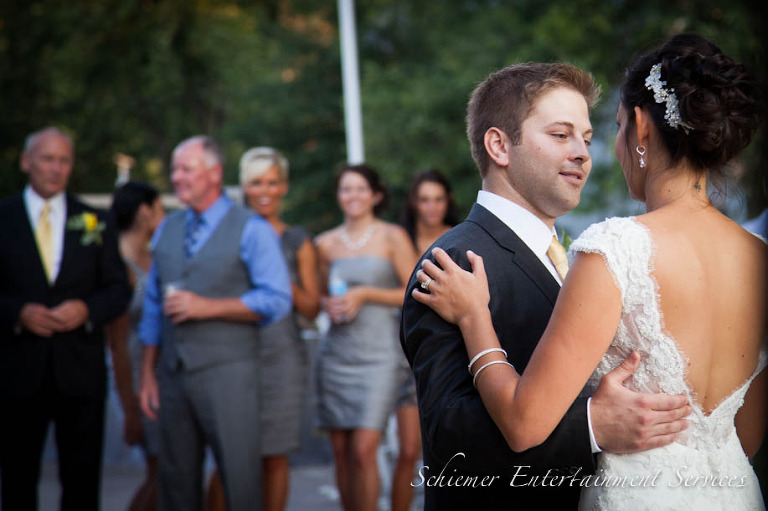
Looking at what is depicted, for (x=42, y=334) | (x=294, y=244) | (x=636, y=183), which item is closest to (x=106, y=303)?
(x=42, y=334)

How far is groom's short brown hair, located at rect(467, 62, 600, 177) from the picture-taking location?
2414 mm

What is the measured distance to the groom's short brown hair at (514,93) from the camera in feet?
7.92

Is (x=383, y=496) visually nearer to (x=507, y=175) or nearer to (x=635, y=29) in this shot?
(x=507, y=175)

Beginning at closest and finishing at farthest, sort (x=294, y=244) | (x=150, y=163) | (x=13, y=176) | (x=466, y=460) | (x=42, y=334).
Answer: (x=466, y=460) → (x=42, y=334) → (x=294, y=244) → (x=13, y=176) → (x=150, y=163)

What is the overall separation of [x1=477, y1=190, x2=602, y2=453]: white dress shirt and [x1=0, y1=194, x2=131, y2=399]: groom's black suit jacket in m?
3.36

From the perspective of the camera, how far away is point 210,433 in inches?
183

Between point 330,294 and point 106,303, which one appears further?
point 330,294

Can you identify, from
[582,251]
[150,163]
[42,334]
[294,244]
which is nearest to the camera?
[582,251]

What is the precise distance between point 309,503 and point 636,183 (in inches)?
206

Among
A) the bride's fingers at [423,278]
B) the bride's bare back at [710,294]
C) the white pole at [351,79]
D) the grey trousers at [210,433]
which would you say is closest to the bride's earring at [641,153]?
the bride's bare back at [710,294]

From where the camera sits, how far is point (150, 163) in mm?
27969

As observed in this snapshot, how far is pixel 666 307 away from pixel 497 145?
0.69m

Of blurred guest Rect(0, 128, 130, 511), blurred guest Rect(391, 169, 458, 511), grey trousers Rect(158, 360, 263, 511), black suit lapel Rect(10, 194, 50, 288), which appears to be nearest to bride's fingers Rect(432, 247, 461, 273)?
grey trousers Rect(158, 360, 263, 511)

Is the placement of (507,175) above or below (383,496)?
above
